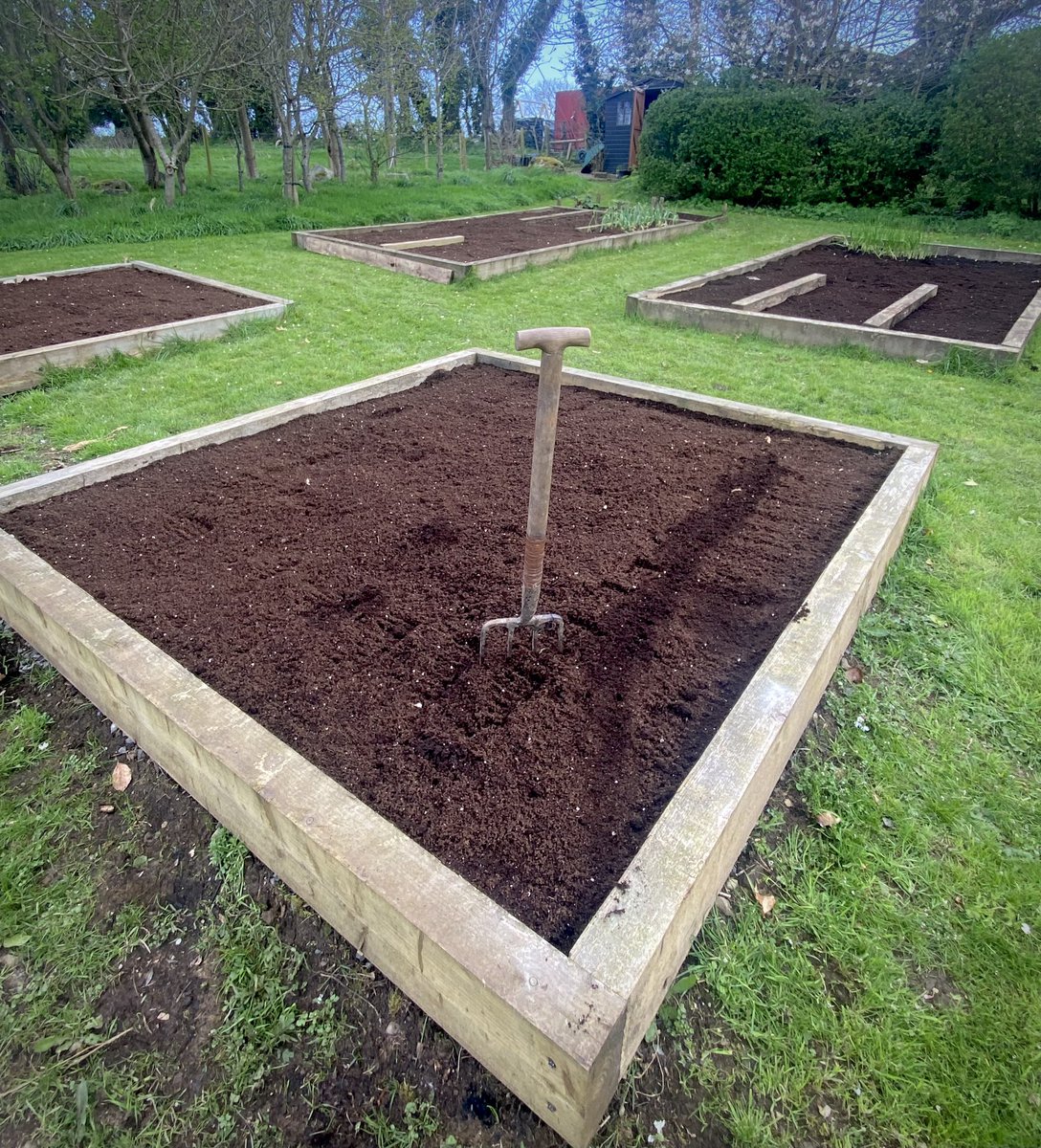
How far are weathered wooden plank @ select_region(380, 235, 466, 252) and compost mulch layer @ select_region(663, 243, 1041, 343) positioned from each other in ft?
14.3

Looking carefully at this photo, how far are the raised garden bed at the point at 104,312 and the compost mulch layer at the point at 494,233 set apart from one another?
3478 millimetres

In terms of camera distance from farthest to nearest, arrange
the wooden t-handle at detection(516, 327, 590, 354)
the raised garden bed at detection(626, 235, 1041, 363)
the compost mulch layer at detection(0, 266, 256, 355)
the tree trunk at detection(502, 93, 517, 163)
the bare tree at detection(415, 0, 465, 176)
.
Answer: the tree trunk at detection(502, 93, 517, 163) → the bare tree at detection(415, 0, 465, 176) → the raised garden bed at detection(626, 235, 1041, 363) → the compost mulch layer at detection(0, 266, 256, 355) → the wooden t-handle at detection(516, 327, 590, 354)

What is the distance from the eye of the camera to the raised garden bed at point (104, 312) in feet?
17.3

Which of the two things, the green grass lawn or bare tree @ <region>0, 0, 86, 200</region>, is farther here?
bare tree @ <region>0, 0, 86, 200</region>

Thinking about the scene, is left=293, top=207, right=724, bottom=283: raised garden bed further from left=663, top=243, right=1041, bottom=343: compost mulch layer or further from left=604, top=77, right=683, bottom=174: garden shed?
left=604, top=77, right=683, bottom=174: garden shed

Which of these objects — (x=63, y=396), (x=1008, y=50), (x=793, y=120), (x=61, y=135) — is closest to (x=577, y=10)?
(x=793, y=120)

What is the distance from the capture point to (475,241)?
10984 mm

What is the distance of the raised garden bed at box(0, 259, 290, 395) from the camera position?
17.3 feet

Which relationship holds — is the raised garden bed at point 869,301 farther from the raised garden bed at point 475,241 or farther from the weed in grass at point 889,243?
the raised garden bed at point 475,241

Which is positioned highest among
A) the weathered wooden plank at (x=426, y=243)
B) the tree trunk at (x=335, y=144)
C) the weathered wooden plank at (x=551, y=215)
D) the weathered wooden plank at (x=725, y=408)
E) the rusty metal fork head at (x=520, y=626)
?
the tree trunk at (x=335, y=144)

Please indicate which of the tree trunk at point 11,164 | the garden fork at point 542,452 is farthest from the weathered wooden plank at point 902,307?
the tree trunk at point 11,164

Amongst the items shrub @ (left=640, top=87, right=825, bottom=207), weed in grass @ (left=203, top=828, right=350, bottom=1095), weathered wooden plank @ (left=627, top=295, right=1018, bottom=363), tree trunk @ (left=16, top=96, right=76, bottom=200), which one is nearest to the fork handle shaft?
weed in grass @ (left=203, top=828, right=350, bottom=1095)

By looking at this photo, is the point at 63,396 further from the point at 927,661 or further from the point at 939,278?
the point at 939,278

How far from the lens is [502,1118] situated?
1.40 meters
